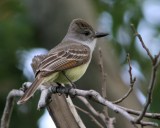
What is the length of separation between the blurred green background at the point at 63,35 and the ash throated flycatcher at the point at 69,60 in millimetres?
1278

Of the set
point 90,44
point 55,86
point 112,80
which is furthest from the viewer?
point 112,80

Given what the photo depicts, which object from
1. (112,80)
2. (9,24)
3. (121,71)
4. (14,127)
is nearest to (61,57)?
(14,127)

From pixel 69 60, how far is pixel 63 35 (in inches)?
131

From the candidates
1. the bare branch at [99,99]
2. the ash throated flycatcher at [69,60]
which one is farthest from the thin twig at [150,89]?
the ash throated flycatcher at [69,60]

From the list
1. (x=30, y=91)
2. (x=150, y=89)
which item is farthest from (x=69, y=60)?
(x=150, y=89)

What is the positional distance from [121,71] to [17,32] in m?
1.97

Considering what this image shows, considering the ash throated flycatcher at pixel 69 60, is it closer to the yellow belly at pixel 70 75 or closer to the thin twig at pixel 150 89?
the yellow belly at pixel 70 75

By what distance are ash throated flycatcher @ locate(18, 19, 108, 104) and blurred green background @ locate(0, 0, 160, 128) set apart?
1278 millimetres

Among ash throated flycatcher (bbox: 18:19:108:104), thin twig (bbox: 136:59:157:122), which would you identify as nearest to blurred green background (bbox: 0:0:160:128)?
ash throated flycatcher (bbox: 18:19:108:104)

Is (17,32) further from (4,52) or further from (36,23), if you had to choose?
(36,23)

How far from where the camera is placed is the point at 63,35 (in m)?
9.03

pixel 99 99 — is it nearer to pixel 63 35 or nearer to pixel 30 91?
pixel 30 91

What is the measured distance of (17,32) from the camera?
324 inches

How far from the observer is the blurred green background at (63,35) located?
7.84 metres
